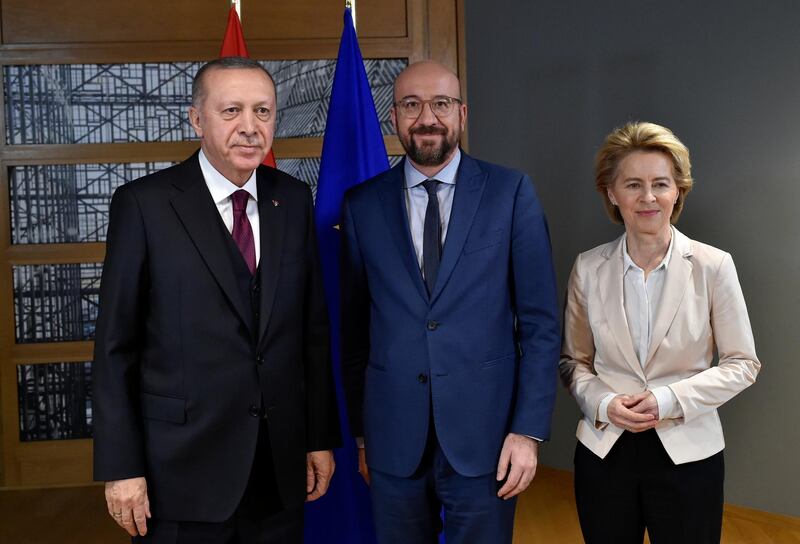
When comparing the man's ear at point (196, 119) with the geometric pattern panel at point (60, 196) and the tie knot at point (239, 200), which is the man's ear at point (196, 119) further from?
the geometric pattern panel at point (60, 196)

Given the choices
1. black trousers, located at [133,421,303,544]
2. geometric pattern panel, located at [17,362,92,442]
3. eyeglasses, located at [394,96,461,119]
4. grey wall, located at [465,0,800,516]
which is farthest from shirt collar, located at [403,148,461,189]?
geometric pattern panel, located at [17,362,92,442]

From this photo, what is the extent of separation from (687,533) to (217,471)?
Result: 119 centimetres

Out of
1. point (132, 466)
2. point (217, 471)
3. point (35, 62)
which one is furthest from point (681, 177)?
point (35, 62)

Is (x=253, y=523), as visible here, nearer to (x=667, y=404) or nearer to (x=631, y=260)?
(x=667, y=404)

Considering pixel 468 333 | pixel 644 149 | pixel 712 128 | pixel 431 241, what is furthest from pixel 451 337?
pixel 712 128

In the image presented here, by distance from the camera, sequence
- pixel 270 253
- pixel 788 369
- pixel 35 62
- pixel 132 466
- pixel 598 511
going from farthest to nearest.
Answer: pixel 35 62 < pixel 788 369 < pixel 598 511 < pixel 270 253 < pixel 132 466

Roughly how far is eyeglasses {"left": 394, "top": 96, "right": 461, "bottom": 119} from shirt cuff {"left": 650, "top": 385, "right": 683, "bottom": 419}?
917mm

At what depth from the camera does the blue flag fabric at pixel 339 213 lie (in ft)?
8.50

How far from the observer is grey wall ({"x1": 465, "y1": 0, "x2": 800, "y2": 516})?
3227 mm

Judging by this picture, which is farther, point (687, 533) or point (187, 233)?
point (687, 533)

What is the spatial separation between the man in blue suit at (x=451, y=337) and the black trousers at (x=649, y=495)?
224 millimetres

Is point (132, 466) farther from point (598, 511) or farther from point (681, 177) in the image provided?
point (681, 177)

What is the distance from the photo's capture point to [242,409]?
1.78 metres

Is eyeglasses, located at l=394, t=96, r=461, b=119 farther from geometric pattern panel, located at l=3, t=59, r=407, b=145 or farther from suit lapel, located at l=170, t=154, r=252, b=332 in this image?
geometric pattern panel, located at l=3, t=59, r=407, b=145
